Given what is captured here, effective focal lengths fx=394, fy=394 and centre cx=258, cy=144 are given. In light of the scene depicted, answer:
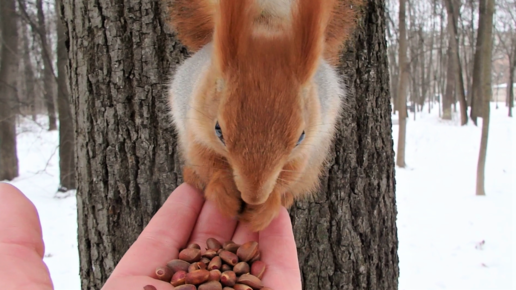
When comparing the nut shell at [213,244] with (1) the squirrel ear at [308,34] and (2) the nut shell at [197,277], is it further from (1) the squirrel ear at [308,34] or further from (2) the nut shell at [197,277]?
(1) the squirrel ear at [308,34]

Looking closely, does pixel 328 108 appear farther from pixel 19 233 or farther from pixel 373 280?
pixel 19 233

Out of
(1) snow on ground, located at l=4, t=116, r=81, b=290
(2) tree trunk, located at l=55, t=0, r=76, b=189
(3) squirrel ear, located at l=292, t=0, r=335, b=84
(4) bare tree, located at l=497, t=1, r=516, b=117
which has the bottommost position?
(1) snow on ground, located at l=4, t=116, r=81, b=290

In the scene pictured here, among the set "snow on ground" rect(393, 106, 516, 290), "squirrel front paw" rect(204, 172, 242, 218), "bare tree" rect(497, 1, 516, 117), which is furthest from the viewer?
"bare tree" rect(497, 1, 516, 117)

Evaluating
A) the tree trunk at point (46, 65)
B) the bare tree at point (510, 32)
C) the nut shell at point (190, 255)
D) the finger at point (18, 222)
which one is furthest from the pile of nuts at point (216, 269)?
the bare tree at point (510, 32)

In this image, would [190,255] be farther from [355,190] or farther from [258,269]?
[355,190]

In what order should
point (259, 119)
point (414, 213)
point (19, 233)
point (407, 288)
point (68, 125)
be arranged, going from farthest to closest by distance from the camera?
point (68, 125) → point (414, 213) → point (407, 288) → point (19, 233) → point (259, 119)

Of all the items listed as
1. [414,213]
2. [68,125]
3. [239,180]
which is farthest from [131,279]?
[68,125]

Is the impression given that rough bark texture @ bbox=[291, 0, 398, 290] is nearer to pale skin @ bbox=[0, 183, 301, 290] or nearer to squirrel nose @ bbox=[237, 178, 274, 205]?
pale skin @ bbox=[0, 183, 301, 290]

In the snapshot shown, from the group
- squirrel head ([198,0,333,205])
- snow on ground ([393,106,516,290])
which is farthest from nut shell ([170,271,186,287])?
snow on ground ([393,106,516,290])
